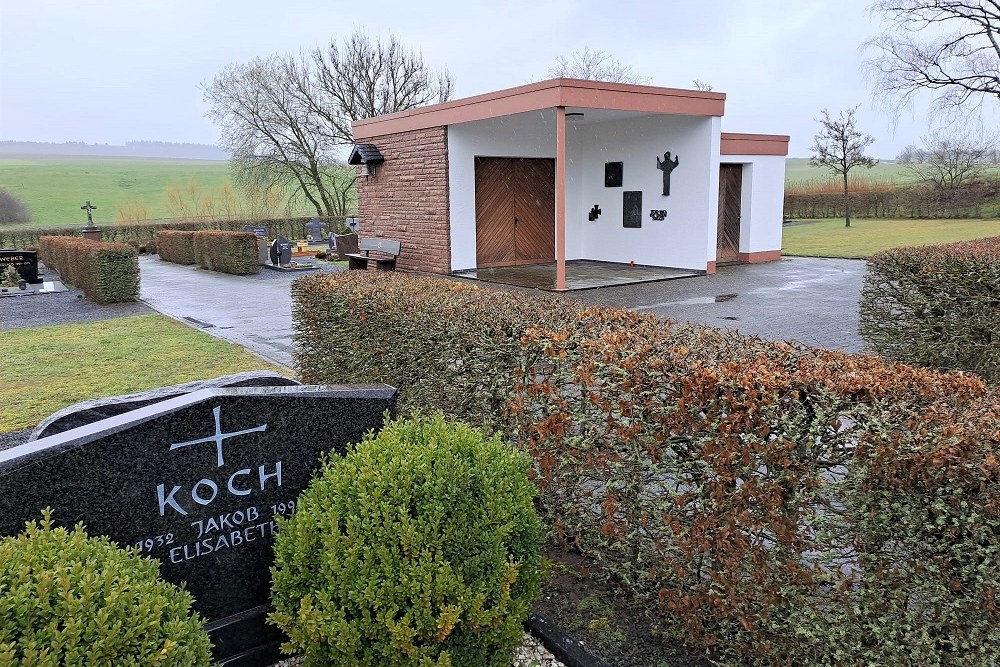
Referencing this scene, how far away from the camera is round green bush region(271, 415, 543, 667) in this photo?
245 cm

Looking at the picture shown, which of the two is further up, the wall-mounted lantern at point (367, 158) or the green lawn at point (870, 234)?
the wall-mounted lantern at point (367, 158)

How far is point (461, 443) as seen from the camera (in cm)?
272

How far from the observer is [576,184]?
18.6 meters

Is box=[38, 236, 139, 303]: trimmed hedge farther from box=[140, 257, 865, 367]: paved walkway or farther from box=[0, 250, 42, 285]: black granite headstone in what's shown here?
box=[0, 250, 42, 285]: black granite headstone

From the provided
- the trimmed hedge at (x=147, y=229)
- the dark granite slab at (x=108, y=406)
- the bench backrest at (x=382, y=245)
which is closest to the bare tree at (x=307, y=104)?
the trimmed hedge at (x=147, y=229)

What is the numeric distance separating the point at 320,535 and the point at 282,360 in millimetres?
6506

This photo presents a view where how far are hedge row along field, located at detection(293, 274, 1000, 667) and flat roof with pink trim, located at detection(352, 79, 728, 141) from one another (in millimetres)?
9704

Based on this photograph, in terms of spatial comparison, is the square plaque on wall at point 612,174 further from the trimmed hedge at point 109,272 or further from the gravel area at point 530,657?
the gravel area at point 530,657

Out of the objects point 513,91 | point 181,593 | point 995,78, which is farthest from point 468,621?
point 995,78

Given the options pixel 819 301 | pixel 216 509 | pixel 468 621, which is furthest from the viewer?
pixel 819 301

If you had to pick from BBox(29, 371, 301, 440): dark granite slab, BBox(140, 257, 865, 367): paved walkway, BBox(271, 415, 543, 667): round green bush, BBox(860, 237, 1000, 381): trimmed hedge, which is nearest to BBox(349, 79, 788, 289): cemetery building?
BBox(140, 257, 865, 367): paved walkway

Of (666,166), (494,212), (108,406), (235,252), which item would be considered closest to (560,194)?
(666,166)

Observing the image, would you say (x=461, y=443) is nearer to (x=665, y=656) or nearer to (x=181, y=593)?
(x=181, y=593)

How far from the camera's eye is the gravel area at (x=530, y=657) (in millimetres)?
2990
